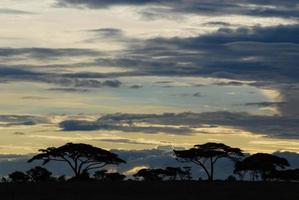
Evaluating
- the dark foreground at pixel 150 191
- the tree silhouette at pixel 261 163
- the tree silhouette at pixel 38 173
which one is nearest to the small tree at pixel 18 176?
the tree silhouette at pixel 38 173

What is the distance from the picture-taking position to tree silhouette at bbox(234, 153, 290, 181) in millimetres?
105062

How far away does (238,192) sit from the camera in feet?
218

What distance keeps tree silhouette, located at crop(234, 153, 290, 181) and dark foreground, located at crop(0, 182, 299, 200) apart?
Result: 32571 mm

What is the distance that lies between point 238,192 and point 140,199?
7872 millimetres

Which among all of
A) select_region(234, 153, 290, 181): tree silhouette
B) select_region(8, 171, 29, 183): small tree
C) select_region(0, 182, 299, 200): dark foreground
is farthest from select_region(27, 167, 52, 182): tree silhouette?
select_region(0, 182, 299, 200): dark foreground

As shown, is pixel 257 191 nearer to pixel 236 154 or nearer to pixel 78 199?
pixel 78 199

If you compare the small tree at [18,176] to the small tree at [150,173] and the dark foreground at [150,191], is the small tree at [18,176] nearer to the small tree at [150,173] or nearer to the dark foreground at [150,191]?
the small tree at [150,173]

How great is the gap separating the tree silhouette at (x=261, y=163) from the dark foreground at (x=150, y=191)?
32.6 meters

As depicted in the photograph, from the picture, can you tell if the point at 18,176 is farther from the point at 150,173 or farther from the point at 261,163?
the point at 261,163

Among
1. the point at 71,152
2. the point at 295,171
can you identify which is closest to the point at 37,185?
the point at 71,152

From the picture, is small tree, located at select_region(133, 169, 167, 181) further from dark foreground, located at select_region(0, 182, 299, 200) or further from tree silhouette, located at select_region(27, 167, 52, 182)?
dark foreground, located at select_region(0, 182, 299, 200)

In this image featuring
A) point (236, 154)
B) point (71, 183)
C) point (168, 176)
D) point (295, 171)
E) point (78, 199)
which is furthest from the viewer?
point (168, 176)

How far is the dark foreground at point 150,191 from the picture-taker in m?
64.2

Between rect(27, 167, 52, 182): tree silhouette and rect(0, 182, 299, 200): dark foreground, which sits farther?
rect(27, 167, 52, 182): tree silhouette
